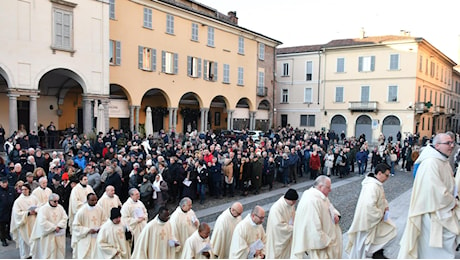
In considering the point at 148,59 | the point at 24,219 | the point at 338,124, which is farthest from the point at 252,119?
the point at 24,219

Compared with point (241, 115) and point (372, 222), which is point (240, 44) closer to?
point (241, 115)

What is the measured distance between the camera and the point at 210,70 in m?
30.5

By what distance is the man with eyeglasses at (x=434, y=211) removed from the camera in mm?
4586

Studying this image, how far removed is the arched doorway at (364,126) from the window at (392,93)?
2.95 m

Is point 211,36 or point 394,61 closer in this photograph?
point 211,36

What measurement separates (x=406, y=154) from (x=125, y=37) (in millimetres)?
19001

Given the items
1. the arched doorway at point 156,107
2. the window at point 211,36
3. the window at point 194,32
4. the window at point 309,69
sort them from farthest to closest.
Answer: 1. the window at point 309,69
2. the window at point 211,36
3. the arched doorway at point 156,107
4. the window at point 194,32

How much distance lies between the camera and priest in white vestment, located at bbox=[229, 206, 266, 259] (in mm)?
5812

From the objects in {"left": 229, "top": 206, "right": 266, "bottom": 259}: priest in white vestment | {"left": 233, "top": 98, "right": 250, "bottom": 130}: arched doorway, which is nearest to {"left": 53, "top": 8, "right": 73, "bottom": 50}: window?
{"left": 233, "top": 98, "right": 250, "bottom": 130}: arched doorway

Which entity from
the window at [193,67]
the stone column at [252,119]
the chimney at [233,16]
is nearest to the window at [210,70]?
the window at [193,67]

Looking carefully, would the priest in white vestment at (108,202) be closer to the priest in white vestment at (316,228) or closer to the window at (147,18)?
the priest in white vestment at (316,228)

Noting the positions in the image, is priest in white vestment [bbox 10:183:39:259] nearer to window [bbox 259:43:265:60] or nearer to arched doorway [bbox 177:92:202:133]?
arched doorway [bbox 177:92:202:133]

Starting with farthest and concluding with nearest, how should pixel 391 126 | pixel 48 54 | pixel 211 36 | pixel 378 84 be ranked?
pixel 378 84 → pixel 391 126 → pixel 211 36 → pixel 48 54

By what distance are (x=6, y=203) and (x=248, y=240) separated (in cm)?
653
